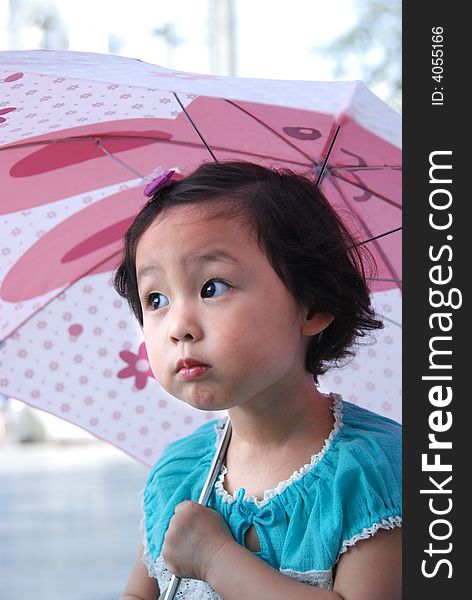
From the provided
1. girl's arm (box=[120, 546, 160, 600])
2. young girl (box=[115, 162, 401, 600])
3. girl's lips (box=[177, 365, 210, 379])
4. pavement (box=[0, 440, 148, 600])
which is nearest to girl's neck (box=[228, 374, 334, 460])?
young girl (box=[115, 162, 401, 600])

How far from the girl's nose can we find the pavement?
1.73 metres

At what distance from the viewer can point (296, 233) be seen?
3.48 ft

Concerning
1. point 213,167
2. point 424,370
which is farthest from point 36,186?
point 424,370

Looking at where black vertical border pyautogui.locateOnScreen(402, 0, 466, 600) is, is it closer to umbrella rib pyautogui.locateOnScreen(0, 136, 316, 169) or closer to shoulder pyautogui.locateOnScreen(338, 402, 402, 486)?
shoulder pyautogui.locateOnScreen(338, 402, 402, 486)

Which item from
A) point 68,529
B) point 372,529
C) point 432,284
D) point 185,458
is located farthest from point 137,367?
point 68,529

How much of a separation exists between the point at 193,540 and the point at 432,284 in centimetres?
41

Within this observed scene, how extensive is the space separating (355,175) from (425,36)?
408mm

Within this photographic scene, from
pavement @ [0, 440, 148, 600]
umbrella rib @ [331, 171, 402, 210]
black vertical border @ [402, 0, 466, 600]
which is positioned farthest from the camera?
pavement @ [0, 440, 148, 600]

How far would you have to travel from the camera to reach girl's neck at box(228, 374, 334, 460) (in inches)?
42.1

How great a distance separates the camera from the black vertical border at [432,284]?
786mm

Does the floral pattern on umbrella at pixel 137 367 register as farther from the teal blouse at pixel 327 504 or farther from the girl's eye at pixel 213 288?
the girl's eye at pixel 213 288

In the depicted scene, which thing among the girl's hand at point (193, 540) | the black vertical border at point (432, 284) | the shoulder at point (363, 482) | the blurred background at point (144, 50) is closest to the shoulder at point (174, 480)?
the girl's hand at point (193, 540)

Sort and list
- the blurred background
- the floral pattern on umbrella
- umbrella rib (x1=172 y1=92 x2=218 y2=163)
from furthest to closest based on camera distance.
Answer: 1. the blurred background
2. the floral pattern on umbrella
3. umbrella rib (x1=172 y1=92 x2=218 y2=163)

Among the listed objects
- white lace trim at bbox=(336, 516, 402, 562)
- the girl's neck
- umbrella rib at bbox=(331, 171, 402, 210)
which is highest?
umbrella rib at bbox=(331, 171, 402, 210)
